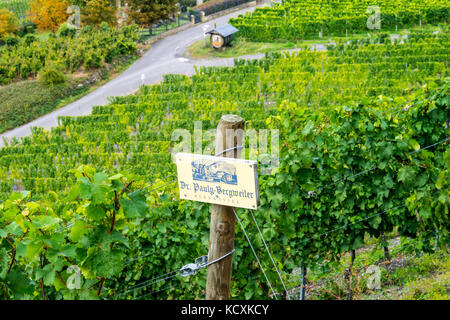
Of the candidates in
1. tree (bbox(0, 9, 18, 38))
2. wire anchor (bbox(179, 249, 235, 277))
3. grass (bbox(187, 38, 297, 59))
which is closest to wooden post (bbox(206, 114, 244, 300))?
wire anchor (bbox(179, 249, 235, 277))

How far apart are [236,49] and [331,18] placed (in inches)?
173

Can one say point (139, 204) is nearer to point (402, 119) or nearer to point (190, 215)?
point (190, 215)

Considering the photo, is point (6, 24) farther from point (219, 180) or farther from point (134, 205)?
point (219, 180)

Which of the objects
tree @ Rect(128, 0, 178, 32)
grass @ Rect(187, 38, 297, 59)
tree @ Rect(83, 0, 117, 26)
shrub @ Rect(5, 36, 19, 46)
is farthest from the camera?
tree @ Rect(83, 0, 117, 26)

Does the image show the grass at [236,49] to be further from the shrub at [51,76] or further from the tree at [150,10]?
the shrub at [51,76]

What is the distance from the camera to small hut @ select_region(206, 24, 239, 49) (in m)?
24.8

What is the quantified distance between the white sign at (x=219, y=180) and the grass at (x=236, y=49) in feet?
68.3

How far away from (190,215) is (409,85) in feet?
47.6

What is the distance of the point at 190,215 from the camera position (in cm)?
542

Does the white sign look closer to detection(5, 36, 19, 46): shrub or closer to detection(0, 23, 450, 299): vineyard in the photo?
detection(0, 23, 450, 299): vineyard

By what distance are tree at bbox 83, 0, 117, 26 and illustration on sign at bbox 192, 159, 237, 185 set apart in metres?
25.4

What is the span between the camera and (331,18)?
25953 millimetres

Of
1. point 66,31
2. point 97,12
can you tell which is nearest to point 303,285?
point 66,31
